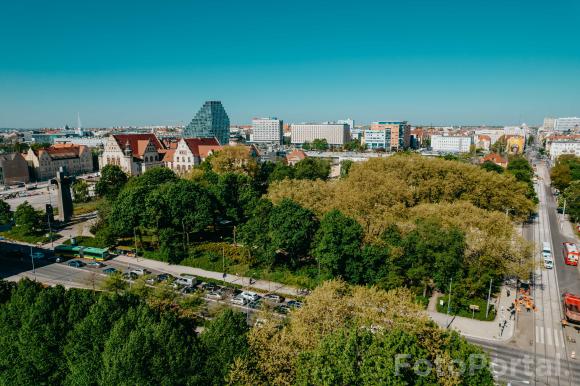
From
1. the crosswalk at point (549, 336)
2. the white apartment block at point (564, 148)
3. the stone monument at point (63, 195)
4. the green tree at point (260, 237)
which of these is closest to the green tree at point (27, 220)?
the stone monument at point (63, 195)

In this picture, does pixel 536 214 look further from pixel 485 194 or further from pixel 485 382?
pixel 485 382

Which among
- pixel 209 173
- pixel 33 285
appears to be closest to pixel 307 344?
pixel 33 285

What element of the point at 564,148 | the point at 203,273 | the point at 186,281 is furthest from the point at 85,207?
the point at 564,148

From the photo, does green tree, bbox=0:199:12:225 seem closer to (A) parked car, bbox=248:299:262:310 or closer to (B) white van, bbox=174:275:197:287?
(B) white van, bbox=174:275:197:287

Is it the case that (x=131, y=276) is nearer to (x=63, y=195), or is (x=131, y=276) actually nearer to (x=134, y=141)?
(x=63, y=195)

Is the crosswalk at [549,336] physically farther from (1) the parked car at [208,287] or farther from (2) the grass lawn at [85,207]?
(2) the grass lawn at [85,207]
